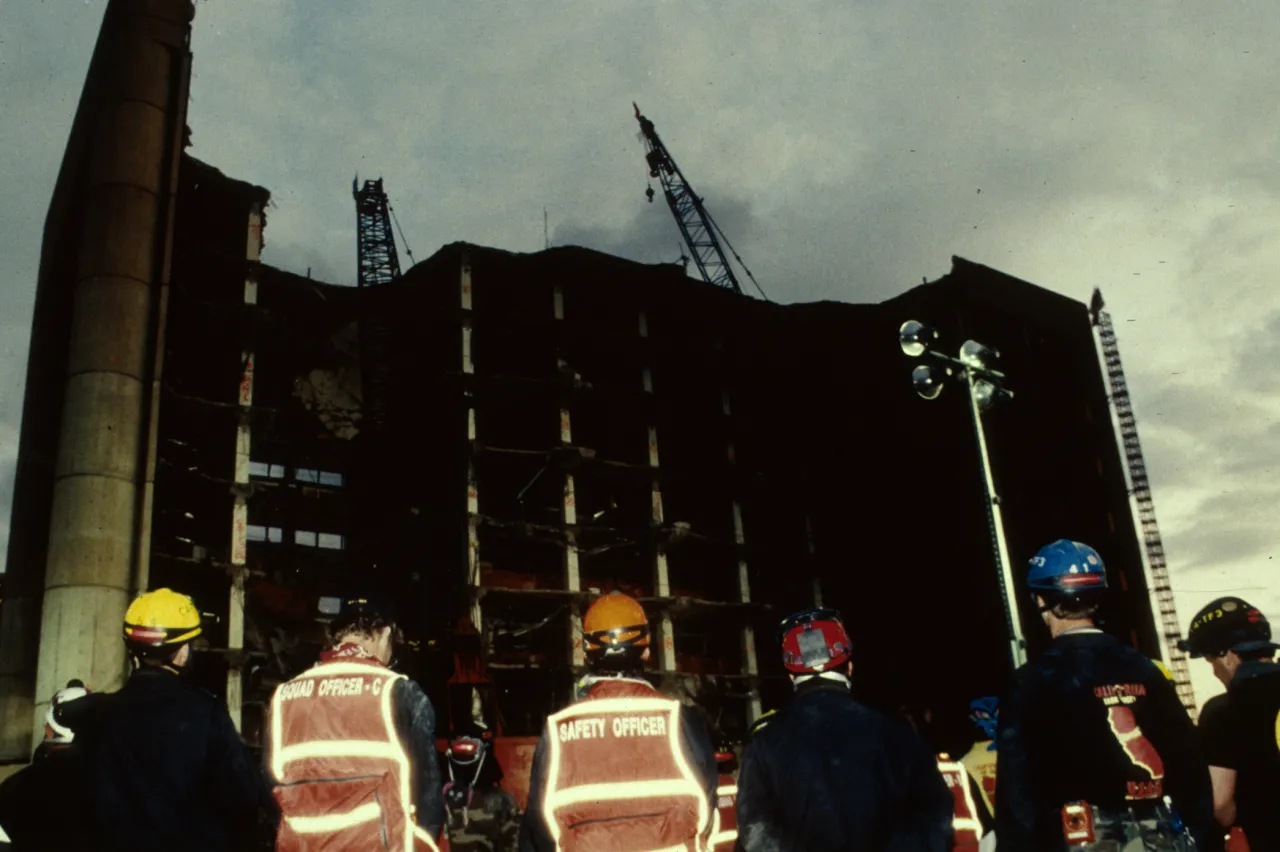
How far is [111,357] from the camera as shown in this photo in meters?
24.5

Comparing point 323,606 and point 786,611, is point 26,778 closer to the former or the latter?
point 323,606

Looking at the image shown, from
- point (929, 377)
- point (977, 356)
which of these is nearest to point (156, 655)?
point (929, 377)

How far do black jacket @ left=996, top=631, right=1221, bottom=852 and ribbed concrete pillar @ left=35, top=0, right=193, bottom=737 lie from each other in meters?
23.4

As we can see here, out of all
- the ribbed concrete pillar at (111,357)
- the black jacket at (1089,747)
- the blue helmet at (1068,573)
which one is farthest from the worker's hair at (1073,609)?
the ribbed concrete pillar at (111,357)

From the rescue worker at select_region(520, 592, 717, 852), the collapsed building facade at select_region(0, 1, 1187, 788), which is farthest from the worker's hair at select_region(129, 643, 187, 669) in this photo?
the collapsed building facade at select_region(0, 1, 1187, 788)

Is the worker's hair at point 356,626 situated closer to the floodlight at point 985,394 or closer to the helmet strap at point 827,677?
the helmet strap at point 827,677

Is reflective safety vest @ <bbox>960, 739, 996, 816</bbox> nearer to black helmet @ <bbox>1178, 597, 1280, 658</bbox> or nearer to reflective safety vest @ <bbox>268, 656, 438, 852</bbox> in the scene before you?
black helmet @ <bbox>1178, 597, 1280, 658</bbox>

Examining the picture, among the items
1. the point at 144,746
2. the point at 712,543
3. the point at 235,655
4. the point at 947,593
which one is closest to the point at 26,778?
the point at 144,746

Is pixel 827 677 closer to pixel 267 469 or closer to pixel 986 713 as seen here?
pixel 986 713

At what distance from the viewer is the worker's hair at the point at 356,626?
4105 millimetres

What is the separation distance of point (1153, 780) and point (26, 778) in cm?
471

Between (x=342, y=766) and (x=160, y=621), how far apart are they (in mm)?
967

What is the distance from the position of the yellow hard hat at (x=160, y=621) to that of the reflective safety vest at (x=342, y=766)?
494 millimetres

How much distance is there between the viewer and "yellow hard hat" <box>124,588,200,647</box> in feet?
12.9
